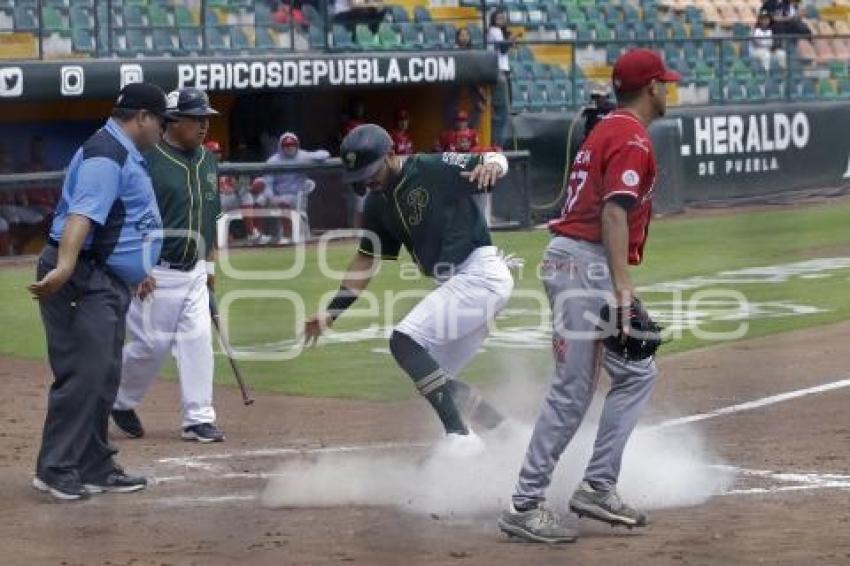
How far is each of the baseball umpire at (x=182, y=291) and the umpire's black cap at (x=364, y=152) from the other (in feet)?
4.39

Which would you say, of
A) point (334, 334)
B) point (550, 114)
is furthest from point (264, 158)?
point (334, 334)

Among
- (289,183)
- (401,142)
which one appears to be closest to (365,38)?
(401,142)

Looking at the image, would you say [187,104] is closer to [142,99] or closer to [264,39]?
[142,99]

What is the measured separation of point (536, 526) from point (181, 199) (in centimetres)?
328

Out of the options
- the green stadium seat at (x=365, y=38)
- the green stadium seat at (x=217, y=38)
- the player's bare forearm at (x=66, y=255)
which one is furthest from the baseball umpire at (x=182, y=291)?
the green stadium seat at (x=365, y=38)

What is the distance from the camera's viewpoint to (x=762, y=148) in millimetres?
25375

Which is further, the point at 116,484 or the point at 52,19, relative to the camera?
the point at 52,19

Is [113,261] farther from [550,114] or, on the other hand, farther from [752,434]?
[550,114]

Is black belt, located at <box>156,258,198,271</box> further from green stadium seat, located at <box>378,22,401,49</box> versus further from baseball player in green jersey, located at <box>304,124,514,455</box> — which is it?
green stadium seat, located at <box>378,22,401,49</box>

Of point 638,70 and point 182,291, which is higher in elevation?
point 638,70

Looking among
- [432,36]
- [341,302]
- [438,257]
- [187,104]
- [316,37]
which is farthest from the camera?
[432,36]

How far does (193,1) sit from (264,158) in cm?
203

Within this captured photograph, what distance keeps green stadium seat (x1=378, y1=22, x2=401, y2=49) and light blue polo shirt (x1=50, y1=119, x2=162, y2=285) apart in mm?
14977

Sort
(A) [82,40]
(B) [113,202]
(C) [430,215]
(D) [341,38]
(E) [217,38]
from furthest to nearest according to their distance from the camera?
(D) [341,38] < (E) [217,38] < (A) [82,40] < (C) [430,215] < (B) [113,202]
